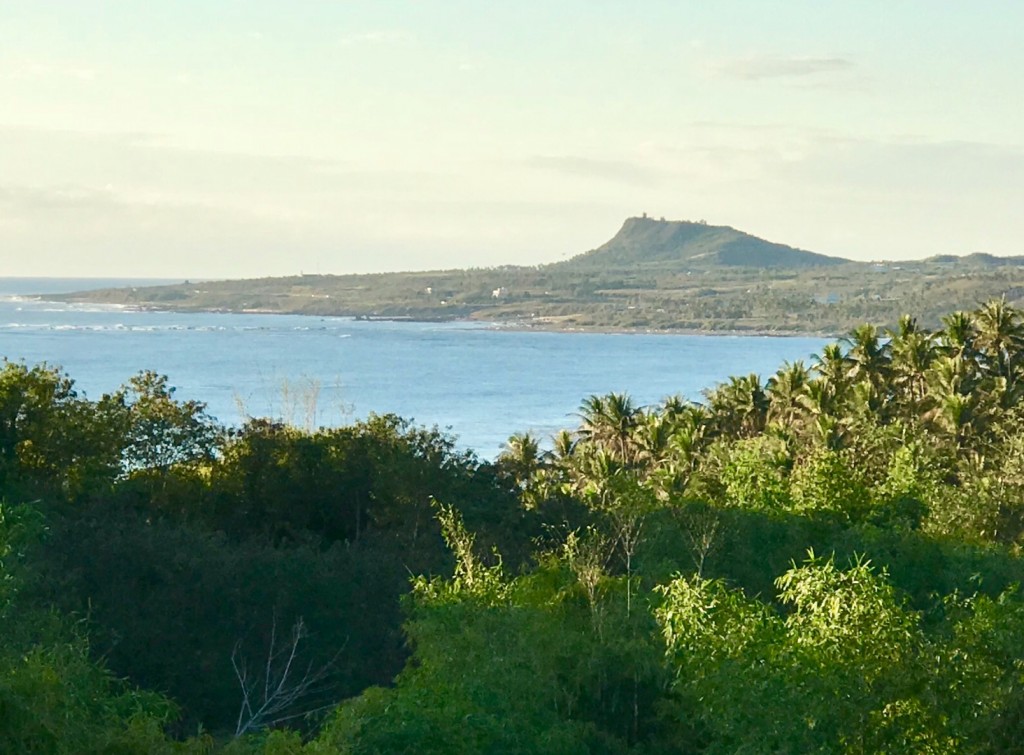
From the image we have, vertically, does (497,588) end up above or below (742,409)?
above

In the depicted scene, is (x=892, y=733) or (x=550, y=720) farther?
(x=550, y=720)

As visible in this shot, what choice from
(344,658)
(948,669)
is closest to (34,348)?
(344,658)

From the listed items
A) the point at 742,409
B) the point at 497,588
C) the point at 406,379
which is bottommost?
the point at 406,379

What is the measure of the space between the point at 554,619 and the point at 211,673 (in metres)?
7.18

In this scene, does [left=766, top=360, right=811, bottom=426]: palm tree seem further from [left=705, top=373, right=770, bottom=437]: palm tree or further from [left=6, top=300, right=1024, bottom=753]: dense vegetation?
[left=6, top=300, right=1024, bottom=753]: dense vegetation

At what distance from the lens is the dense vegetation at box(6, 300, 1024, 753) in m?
17.4

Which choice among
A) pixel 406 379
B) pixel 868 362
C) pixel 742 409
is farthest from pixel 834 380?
pixel 406 379

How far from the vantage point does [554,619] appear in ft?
76.3

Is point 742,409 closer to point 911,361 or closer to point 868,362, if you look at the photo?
point 868,362

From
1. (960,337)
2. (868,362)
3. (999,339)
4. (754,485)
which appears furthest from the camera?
(868,362)

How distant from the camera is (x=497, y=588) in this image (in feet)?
78.6

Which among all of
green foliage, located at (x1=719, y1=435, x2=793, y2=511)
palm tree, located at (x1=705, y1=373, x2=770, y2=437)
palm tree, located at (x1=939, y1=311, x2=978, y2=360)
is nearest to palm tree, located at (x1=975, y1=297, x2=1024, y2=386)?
palm tree, located at (x1=939, y1=311, x2=978, y2=360)

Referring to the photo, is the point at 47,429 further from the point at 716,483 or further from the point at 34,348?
the point at 34,348

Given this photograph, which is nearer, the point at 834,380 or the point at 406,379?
the point at 834,380
